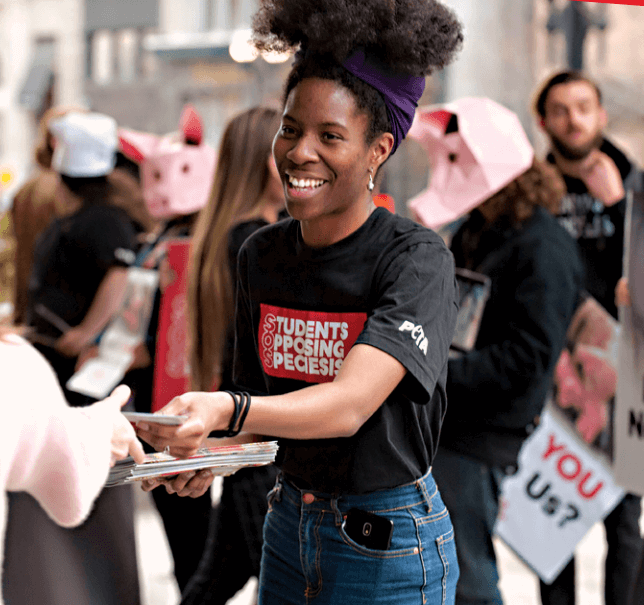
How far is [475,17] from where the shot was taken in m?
6.49

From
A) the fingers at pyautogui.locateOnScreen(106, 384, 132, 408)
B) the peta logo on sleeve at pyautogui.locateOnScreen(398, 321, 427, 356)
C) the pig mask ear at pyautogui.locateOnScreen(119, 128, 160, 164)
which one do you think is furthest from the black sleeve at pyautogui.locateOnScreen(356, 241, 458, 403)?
the pig mask ear at pyautogui.locateOnScreen(119, 128, 160, 164)

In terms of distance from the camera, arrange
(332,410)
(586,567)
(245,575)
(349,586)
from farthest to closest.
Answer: (586,567) → (245,575) → (349,586) → (332,410)

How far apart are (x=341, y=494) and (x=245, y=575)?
3.85ft

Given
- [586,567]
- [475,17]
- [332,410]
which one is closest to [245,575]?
[332,410]

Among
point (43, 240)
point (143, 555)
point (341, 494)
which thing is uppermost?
point (341, 494)

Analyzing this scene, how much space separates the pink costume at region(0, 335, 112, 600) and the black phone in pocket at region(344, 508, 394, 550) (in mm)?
495

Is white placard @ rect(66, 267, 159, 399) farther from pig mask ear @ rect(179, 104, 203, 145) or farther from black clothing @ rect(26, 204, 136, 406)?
pig mask ear @ rect(179, 104, 203, 145)

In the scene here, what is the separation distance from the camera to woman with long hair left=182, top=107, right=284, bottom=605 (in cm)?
250

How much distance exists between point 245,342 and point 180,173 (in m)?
2.37

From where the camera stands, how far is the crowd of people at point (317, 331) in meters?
1.38

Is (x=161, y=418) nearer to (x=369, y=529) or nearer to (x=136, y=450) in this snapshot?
(x=136, y=450)

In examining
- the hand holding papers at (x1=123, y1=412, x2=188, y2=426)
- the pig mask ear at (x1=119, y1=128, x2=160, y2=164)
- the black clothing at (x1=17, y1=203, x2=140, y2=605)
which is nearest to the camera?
the hand holding papers at (x1=123, y1=412, x2=188, y2=426)

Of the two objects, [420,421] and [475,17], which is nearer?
[420,421]

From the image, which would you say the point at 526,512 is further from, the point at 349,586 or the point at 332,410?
the point at 332,410
